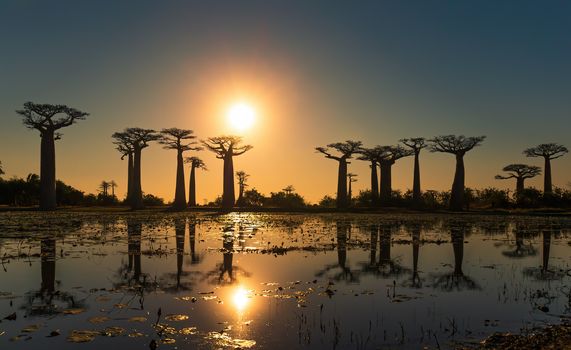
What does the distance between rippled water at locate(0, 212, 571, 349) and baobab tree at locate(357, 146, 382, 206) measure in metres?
49.3

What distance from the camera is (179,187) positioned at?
203ft

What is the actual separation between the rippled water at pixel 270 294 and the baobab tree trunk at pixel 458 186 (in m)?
40.3

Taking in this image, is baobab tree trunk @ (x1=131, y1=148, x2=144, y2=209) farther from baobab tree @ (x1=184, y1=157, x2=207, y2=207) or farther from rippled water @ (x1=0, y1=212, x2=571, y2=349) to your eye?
rippled water @ (x1=0, y1=212, x2=571, y2=349)

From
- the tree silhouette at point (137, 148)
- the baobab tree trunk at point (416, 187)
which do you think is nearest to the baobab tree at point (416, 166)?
the baobab tree trunk at point (416, 187)

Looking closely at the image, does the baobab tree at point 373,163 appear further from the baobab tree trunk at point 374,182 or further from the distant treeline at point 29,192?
the distant treeline at point 29,192

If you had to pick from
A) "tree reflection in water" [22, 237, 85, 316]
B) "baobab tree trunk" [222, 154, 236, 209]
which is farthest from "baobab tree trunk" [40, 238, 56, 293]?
"baobab tree trunk" [222, 154, 236, 209]

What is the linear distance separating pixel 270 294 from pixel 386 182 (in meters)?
59.2

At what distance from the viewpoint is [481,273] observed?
12633 mm

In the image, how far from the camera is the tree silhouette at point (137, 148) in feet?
189

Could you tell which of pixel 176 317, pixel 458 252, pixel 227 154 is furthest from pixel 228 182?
pixel 176 317

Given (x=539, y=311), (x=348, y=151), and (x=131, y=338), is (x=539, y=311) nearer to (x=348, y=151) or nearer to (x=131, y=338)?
(x=131, y=338)

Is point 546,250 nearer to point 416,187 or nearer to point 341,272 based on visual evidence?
point 341,272

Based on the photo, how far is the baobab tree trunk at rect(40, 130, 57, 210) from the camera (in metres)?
47.5

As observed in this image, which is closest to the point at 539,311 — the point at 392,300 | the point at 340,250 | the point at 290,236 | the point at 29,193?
the point at 392,300
